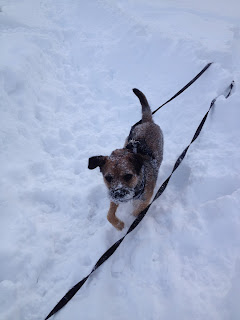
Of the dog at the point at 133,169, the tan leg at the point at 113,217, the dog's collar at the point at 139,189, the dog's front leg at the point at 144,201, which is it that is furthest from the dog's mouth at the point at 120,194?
the dog's front leg at the point at 144,201

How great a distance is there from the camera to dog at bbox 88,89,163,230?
2725 mm

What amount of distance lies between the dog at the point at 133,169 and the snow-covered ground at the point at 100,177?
32 cm

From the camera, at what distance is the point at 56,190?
12.2ft

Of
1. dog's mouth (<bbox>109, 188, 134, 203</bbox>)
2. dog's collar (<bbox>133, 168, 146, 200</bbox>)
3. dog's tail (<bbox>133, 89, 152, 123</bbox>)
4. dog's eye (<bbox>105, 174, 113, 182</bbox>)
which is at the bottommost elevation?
dog's collar (<bbox>133, 168, 146, 200</bbox>)

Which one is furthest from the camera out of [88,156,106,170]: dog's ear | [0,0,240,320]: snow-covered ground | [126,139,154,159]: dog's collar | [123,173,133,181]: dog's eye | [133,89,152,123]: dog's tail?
[133,89,152,123]: dog's tail

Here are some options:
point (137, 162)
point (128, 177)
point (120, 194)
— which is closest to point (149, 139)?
point (137, 162)

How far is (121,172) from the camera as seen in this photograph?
2.72 meters

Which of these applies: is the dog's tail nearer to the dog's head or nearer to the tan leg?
the dog's head

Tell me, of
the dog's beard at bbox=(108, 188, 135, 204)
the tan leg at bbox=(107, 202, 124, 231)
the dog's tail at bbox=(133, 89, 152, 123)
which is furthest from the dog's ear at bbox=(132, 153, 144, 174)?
the dog's tail at bbox=(133, 89, 152, 123)

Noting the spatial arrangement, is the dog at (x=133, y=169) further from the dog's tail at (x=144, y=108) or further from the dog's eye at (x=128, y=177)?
the dog's tail at (x=144, y=108)

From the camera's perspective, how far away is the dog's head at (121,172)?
267 centimetres

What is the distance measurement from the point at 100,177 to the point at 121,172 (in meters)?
1.40

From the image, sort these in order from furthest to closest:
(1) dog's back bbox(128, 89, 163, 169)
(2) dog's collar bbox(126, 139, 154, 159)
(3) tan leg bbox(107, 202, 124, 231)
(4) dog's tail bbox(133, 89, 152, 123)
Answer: (4) dog's tail bbox(133, 89, 152, 123) → (1) dog's back bbox(128, 89, 163, 169) → (2) dog's collar bbox(126, 139, 154, 159) → (3) tan leg bbox(107, 202, 124, 231)

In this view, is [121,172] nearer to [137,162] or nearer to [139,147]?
[137,162]
